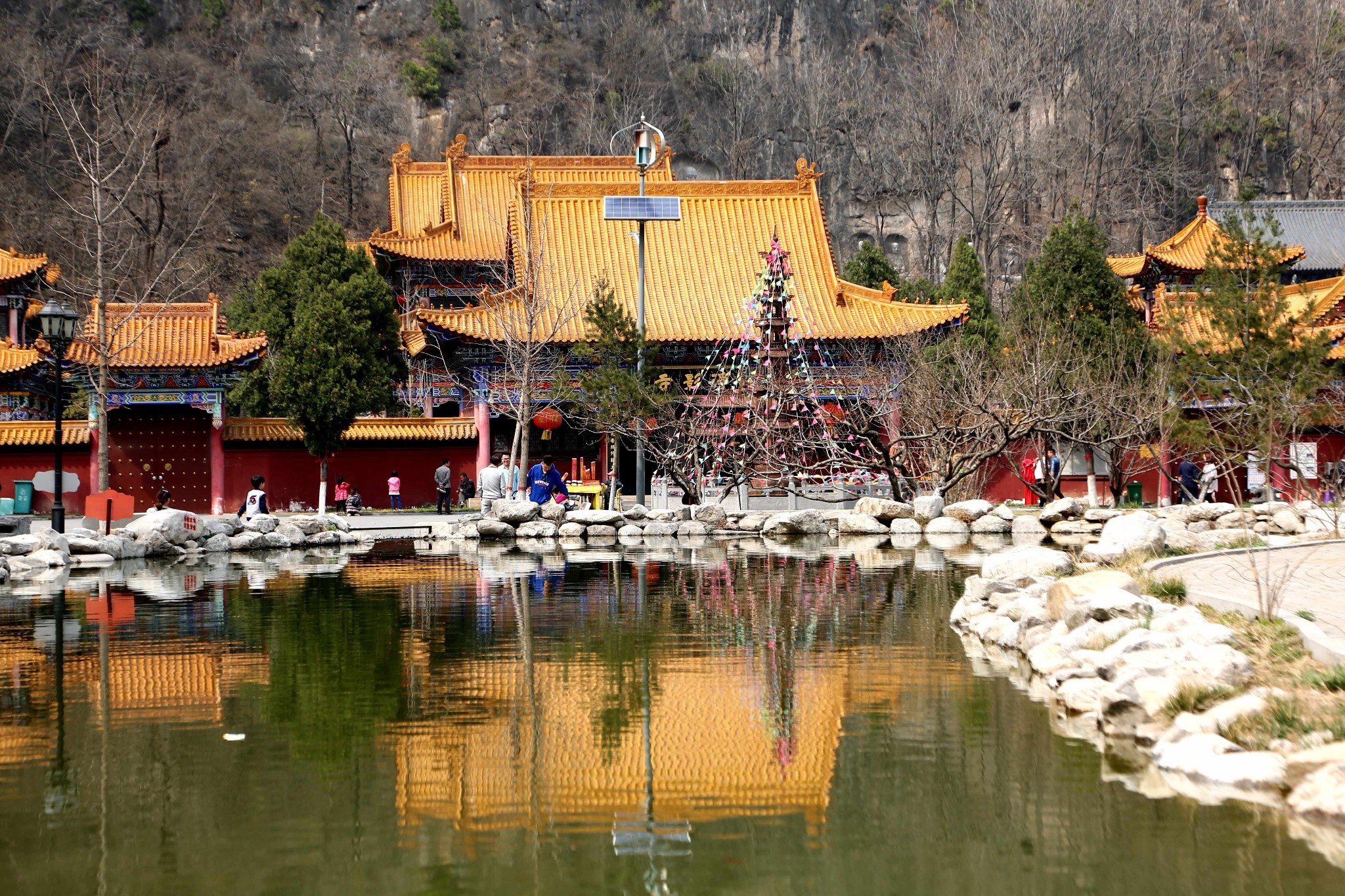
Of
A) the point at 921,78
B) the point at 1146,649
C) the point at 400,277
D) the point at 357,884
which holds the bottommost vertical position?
the point at 357,884

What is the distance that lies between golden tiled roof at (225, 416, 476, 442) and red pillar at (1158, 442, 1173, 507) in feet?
46.6

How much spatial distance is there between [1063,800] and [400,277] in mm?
34077

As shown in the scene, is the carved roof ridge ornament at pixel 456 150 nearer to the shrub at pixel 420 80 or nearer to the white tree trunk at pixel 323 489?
the white tree trunk at pixel 323 489

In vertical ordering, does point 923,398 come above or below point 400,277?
below

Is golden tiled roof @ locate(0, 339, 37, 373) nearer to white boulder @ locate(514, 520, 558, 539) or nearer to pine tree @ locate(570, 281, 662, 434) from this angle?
pine tree @ locate(570, 281, 662, 434)

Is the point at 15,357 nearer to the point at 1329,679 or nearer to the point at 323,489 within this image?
the point at 323,489

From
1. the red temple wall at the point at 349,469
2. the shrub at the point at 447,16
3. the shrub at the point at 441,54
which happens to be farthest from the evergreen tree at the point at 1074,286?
the shrub at the point at 447,16

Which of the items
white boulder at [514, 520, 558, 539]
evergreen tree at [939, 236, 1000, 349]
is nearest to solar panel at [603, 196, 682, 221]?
white boulder at [514, 520, 558, 539]

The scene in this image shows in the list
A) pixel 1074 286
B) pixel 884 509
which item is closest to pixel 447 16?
pixel 1074 286

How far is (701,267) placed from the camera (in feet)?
101

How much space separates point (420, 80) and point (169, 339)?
34.6 meters

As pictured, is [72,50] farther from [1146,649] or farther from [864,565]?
[1146,649]

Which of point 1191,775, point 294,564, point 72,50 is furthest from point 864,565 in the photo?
point 72,50

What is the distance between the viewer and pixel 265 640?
10.2 meters
